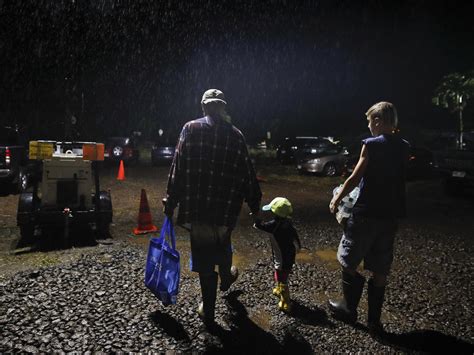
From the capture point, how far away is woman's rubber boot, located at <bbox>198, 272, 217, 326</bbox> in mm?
3328

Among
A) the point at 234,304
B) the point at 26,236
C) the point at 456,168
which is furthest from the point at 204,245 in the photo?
the point at 456,168

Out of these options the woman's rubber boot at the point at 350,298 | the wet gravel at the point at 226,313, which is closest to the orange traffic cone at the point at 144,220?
the wet gravel at the point at 226,313

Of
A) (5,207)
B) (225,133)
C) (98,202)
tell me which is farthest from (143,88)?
(225,133)

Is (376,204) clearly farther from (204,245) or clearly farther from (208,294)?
(208,294)

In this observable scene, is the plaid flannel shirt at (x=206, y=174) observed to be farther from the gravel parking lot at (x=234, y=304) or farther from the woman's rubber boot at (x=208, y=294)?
the gravel parking lot at (x=234, y=304)

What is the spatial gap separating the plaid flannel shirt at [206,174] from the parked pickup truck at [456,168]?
9.97m

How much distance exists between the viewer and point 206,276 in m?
3.32

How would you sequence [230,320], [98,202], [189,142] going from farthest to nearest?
[98,202], [230,320], [189,142]

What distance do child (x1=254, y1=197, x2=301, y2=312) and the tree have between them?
15624 mm

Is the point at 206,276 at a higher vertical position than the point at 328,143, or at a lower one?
lower

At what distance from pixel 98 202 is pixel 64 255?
1.06 m

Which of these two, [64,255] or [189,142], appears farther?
[64,255]

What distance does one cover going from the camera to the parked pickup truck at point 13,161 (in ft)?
31.3

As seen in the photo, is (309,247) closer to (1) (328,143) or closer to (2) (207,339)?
(2) (207,339)
